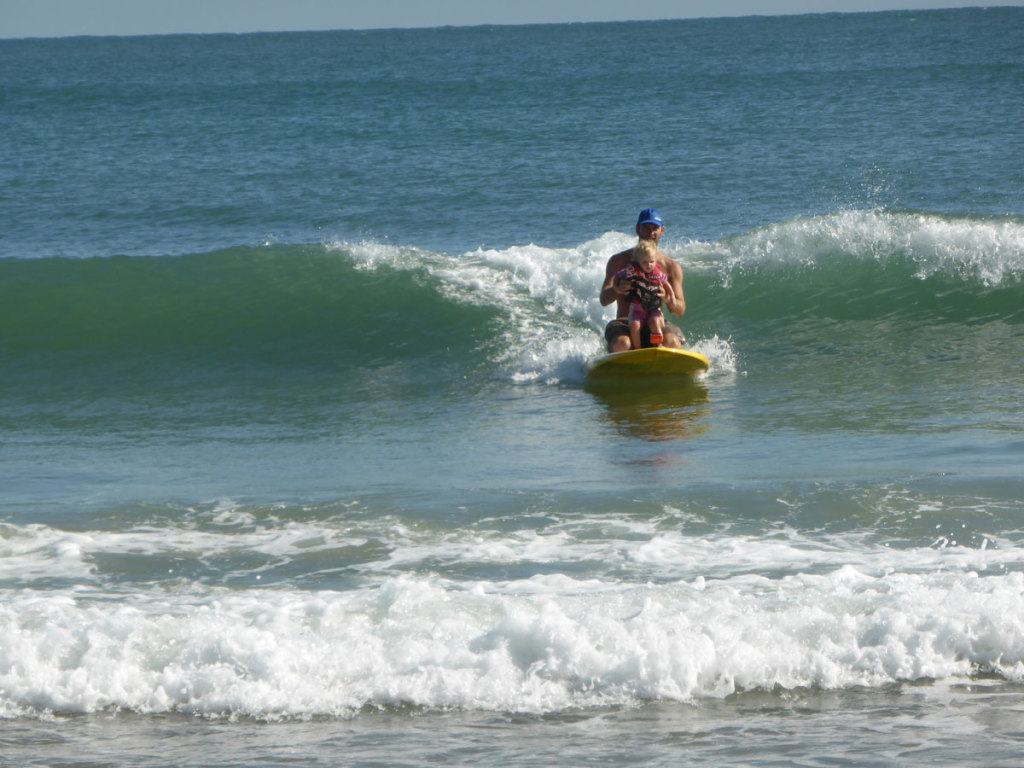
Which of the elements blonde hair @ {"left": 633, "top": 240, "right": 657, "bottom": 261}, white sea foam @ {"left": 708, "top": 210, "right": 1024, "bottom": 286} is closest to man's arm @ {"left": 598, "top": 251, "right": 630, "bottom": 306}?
blonde hair @ {"left": 633, "top": 240, "right": 657, "bottom": 261}

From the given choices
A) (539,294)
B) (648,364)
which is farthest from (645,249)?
(539,294)

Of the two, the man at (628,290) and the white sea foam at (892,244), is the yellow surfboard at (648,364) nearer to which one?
the man at (628,290)

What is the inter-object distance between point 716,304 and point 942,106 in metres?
22.3

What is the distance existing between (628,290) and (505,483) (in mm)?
3112

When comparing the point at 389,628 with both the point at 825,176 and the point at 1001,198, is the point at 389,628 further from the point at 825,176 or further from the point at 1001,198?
the point at 825,176

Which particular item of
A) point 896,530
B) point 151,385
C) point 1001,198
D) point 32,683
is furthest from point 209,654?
point 1001,198

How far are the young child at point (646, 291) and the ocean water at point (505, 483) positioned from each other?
46cm

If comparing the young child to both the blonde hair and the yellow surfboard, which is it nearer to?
the blonde hair

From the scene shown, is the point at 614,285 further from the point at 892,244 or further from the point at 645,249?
the point at 892,244

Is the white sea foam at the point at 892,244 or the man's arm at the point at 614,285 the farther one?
the white sea foam at the point at 892,244

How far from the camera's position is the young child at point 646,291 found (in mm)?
9523

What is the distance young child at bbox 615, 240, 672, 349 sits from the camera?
9523 millimetres

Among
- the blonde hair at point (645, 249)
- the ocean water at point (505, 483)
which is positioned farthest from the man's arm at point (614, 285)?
the ocean water at point (505, 483)

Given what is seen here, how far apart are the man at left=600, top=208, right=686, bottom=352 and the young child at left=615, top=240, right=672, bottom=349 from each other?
0.15 feet
